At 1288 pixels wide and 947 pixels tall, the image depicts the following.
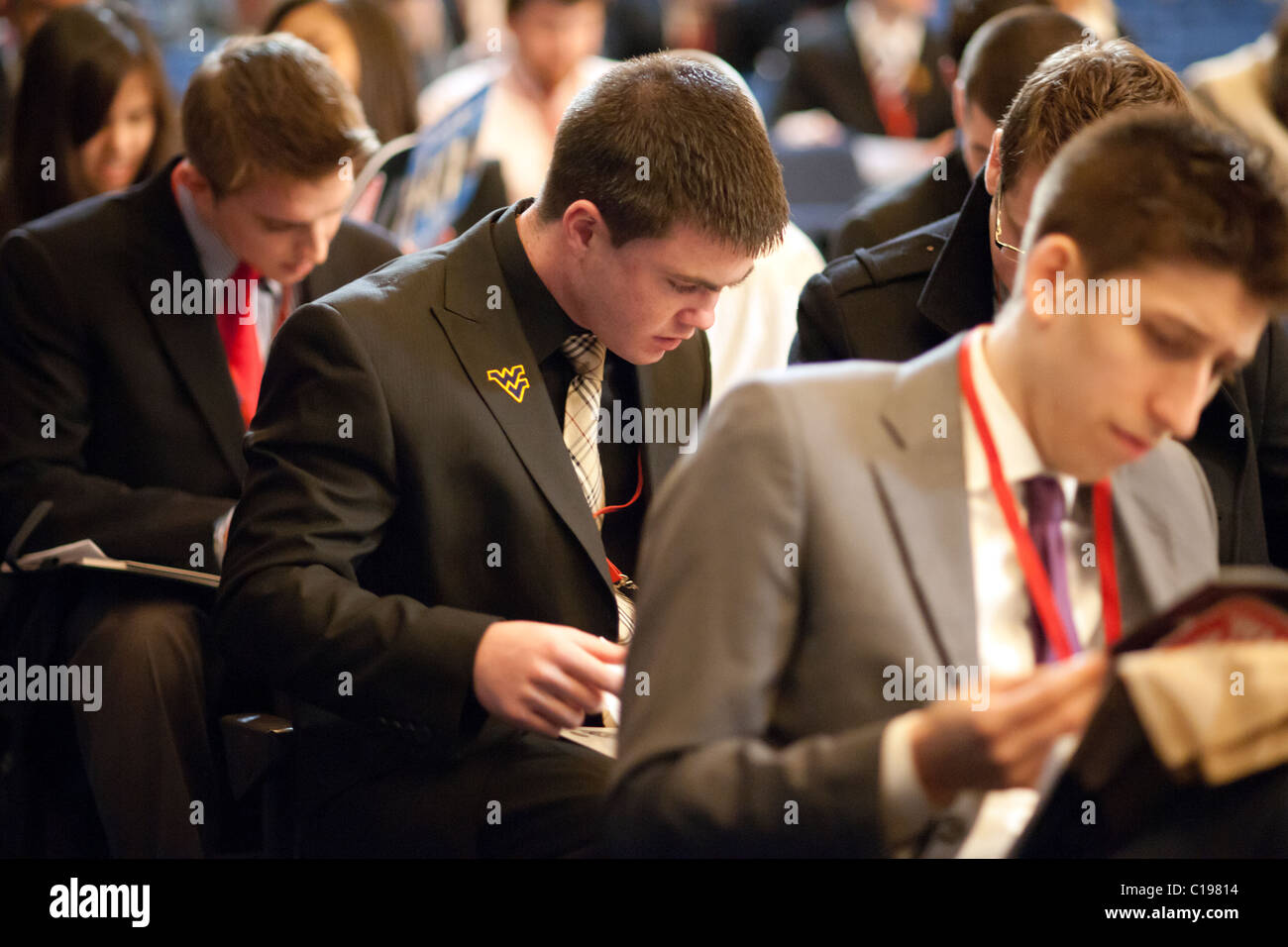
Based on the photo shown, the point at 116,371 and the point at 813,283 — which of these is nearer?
the point at 813,283

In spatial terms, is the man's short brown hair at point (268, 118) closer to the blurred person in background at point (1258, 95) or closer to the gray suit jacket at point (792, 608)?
the gray suit jacket at point (792, 608)

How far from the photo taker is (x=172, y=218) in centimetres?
264

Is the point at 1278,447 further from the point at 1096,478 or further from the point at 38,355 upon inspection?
the point at 38,355

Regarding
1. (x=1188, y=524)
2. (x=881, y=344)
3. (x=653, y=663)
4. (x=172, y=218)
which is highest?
(x=172, y=218)

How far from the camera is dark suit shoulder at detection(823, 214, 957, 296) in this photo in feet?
7.66

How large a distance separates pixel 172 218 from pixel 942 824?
1.92 meters

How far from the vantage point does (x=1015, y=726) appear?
42.8 inches

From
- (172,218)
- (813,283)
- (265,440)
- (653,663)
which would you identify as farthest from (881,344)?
(172,218)

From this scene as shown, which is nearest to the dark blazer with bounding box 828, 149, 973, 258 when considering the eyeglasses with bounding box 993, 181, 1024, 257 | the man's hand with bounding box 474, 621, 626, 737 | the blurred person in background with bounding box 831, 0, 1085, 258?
the blurred person in background with bounding box 831, 0, 1085, 258

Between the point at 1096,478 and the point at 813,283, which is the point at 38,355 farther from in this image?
the point at 1096,478

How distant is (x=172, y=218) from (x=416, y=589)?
1.12 m
